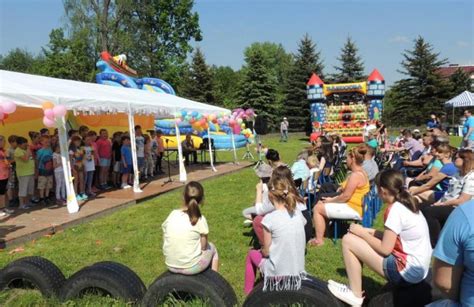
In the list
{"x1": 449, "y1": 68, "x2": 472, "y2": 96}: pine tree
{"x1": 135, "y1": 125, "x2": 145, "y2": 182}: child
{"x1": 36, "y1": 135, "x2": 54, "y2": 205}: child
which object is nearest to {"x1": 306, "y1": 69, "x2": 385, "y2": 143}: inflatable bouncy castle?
{"x1": 135, "y1": 125, "x2": 145, "y2": 182}: child

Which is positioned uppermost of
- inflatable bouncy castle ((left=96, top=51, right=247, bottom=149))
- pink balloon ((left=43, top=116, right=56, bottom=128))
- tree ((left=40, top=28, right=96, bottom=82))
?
tree ((left=40, top=28, right=96, bottom=82))

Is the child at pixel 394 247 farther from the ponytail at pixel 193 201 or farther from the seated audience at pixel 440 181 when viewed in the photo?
the seated audience at pixel 440 181

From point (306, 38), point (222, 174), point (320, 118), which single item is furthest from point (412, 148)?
point (306, 38)

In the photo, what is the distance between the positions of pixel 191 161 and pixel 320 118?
39.4 ft

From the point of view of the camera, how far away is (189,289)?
145 inches

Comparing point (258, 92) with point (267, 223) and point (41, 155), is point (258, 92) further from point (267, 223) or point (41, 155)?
point (267, 223)

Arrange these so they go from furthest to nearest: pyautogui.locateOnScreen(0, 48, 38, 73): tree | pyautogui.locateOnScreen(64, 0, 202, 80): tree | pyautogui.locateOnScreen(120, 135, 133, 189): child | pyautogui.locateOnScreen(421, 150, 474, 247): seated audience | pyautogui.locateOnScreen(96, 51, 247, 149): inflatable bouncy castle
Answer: pyautogui.locateOnScreen(0, 48, 38, 73): tree < pyautogui.locateOnScreen(64, 0, 202, 80): tree < pyautogui.locateOnScreen(96, 51, 247, 149): inflatable bouncy castle < pyautogui.locateOnScreen(120, 135, 133, 189): child < pyautogui.locateOnScreen(421, 150, 474, 247): seated audience

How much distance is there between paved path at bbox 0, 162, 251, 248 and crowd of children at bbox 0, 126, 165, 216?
1.43ft

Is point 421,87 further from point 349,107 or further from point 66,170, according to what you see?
point 66,170

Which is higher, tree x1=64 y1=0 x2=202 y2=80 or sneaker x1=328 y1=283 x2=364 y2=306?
tree x1=64 y1=0 x2=202 y2=80

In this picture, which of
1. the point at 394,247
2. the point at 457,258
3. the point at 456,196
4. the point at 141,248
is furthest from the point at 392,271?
the point at 141,248

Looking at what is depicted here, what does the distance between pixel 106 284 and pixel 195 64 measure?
38227 mm

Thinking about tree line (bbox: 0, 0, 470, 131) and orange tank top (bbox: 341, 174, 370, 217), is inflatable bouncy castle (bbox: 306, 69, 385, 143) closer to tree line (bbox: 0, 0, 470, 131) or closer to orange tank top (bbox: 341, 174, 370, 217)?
tree line (bbox: 0, 0, 470, 131)

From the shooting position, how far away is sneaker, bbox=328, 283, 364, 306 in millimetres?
3650
